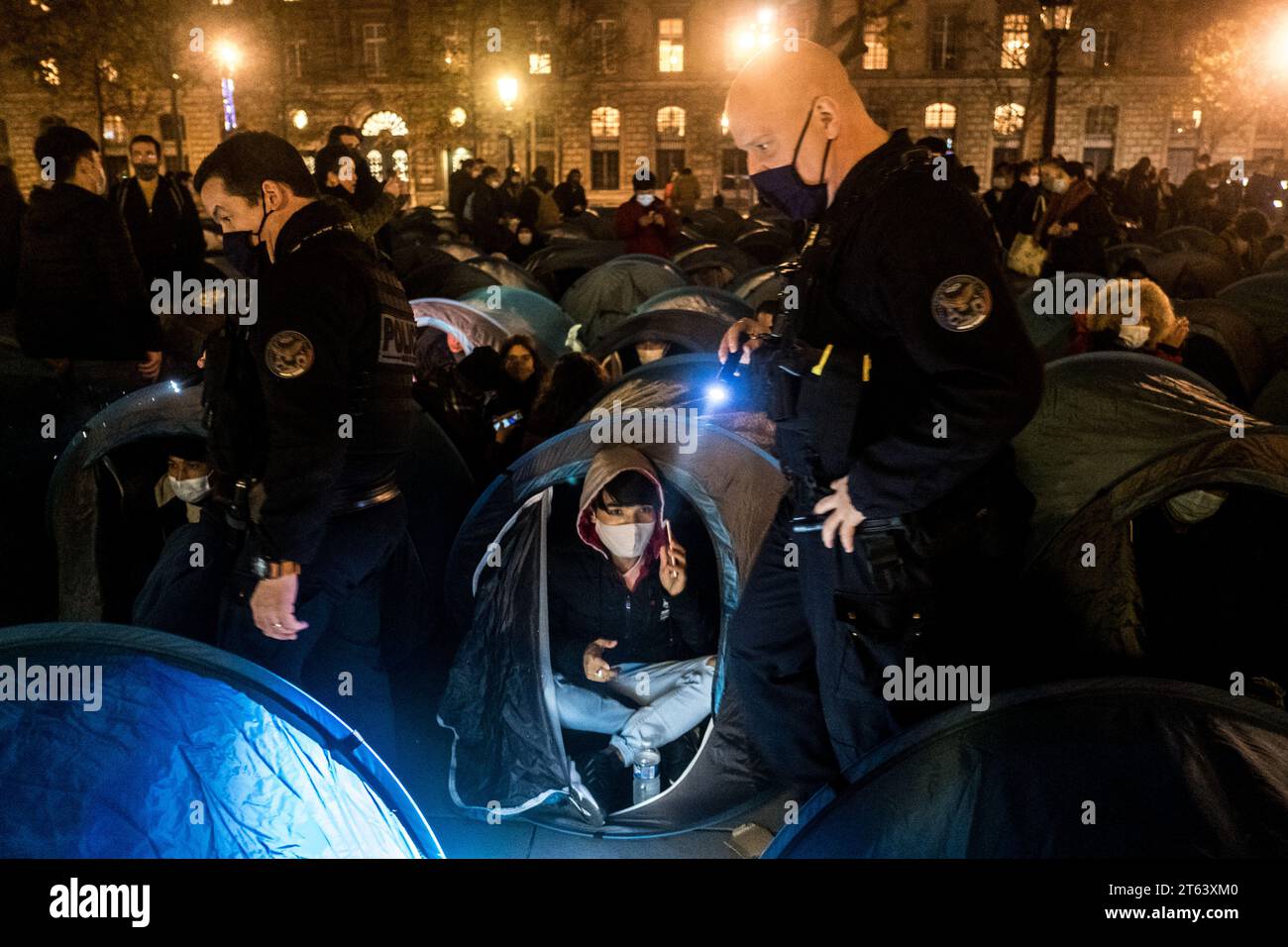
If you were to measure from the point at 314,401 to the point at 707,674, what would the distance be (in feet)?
6.22

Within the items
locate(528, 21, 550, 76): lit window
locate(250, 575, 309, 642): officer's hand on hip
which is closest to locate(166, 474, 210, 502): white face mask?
locate(250, 575, 309, 642): officer's hand on hip

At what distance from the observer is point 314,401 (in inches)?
109

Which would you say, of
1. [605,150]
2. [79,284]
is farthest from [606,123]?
[79,284]

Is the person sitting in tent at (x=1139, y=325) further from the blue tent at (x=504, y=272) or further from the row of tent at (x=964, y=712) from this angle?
the blue tent at (x=504, y=272)

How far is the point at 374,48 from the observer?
48688 mm

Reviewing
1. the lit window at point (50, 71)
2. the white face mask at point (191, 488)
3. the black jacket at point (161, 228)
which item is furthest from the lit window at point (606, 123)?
the white face mask at point (191, 488)

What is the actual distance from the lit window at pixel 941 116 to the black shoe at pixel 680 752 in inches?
1901

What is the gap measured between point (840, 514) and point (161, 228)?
6.96 metres

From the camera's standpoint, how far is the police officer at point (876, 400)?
225 cm

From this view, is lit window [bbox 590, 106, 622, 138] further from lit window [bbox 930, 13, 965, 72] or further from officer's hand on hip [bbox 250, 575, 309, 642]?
officer's hand on hip [bbox 250, 575, 309, 642]

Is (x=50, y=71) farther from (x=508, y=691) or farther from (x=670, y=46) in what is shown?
(x=670, y=46)
